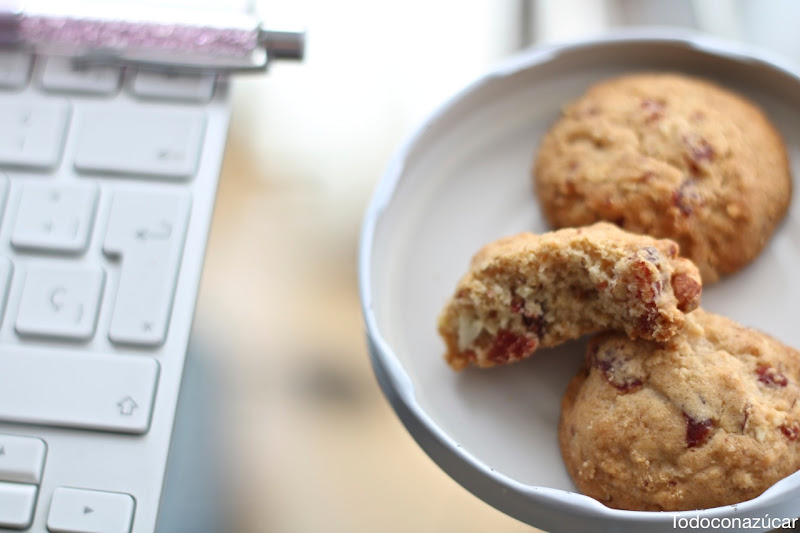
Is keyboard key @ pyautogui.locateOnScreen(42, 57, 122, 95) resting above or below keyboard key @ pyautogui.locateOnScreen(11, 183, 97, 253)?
above

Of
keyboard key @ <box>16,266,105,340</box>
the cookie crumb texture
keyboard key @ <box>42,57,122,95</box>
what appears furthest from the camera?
keyboard key @ <box>42,57,122,95</box>

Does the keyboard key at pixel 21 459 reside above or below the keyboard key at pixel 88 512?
above

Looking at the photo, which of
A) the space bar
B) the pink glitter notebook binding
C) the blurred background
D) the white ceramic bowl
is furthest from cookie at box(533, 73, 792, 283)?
the space bar

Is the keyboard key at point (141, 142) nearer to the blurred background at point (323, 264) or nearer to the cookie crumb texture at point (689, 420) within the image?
the blurred background at point (323, 264)

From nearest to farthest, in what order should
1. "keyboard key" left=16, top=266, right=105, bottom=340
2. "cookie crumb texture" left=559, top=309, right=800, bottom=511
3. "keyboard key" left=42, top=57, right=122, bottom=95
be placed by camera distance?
"cookie crumb texture" left=559, top=309, right=800, bottom=511 < "keyboard key" left=16, top=266, right=105, bottom=340 < "keyboard key" left=42, top=57, right=122, bottom=95

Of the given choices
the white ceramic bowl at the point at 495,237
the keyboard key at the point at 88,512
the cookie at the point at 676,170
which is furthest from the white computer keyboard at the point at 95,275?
the cookie at the point at 676,170

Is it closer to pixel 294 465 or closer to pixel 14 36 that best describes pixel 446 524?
pixel 294 465

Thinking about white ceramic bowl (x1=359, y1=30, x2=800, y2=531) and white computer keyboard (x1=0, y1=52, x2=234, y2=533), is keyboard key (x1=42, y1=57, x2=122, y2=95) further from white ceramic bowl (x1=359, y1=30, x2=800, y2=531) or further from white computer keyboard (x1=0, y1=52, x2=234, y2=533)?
white ceramic bowl (x1=359, y1=30, x2=800, y2=531)
